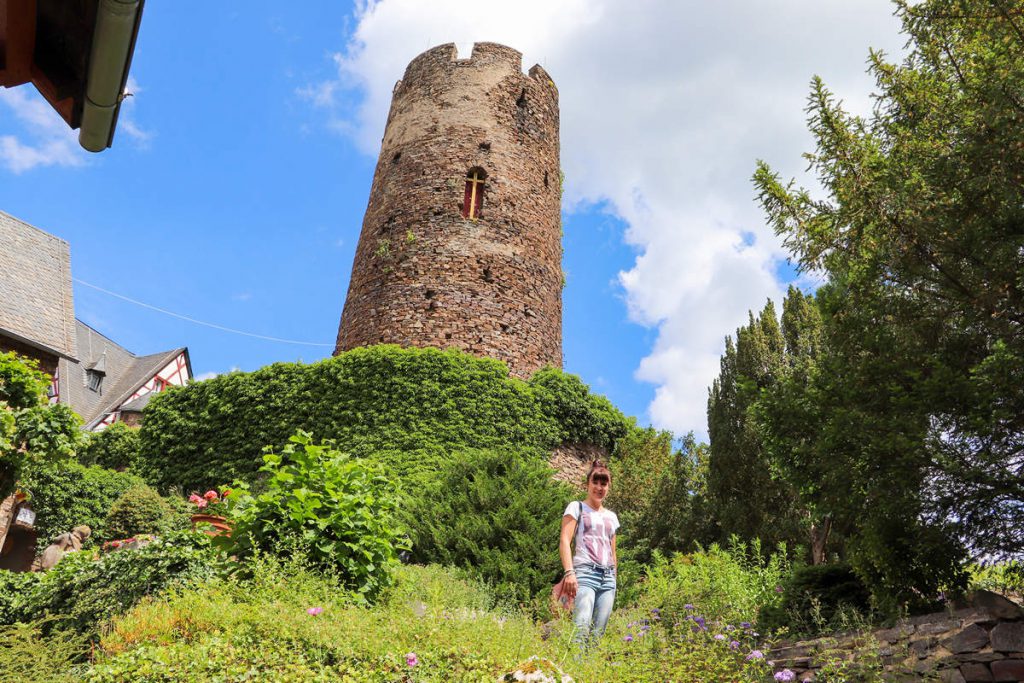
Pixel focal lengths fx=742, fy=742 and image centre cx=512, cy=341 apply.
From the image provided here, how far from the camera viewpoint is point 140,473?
15.0 m

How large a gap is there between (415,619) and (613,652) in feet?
4.47

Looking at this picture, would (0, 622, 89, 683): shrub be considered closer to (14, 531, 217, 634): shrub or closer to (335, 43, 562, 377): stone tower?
(14, 531, 217, 634): shrub

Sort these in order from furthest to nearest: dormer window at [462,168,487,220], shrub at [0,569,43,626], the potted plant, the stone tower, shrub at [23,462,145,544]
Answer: dormer window at [462,168,487,220]
the stone tower
shrub at [23,462,145,544]
the potted plant
shrub at [0,569,43,626]

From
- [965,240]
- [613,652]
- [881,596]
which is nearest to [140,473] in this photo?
[613,652]

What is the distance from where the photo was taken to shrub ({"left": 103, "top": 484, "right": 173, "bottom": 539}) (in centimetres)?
1134

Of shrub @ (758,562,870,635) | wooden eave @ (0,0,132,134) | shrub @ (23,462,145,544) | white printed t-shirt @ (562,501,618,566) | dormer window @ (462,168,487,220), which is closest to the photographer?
wooden eave @ (0,0,132,134)

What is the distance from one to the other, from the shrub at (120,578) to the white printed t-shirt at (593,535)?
3121 millimetres

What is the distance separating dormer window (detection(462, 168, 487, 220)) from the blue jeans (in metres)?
11.5

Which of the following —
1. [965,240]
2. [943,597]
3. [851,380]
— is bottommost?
[943,597]

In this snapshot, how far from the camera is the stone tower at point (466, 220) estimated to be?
1502 centimetres

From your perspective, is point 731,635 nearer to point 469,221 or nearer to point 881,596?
point 881,596

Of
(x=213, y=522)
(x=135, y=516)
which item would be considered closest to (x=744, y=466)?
(x=213, y=522)

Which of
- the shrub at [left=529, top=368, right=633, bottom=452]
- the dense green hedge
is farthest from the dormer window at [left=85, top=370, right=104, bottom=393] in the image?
the shrub at [left=529, top=368, right=633, bottom=452]

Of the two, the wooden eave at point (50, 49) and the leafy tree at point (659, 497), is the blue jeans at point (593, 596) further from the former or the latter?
the leafy tree at point (659, 497)
